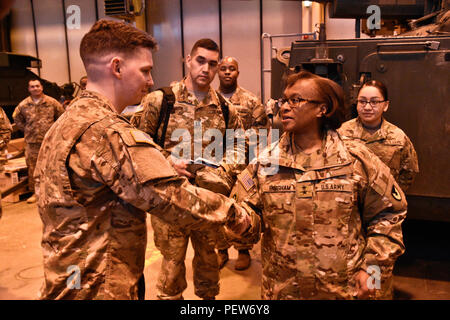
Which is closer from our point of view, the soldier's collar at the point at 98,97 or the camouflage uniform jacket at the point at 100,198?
the camouflage uniform jacket at the point at 100,198

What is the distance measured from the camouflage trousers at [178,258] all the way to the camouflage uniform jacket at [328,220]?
1.27 meters

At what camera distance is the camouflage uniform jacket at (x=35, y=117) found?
752 cm

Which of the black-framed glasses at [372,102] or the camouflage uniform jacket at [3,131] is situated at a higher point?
the black-framed glasses at [372,102]

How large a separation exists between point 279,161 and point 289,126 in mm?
194

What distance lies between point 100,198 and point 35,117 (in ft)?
21.5

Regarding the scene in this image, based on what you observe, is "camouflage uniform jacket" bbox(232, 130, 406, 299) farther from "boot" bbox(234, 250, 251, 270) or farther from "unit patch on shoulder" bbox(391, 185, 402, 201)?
"boot" bbox(234, 250, 251, 270)

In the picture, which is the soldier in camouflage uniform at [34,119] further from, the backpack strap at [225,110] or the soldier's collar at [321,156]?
the soldier's collar at [321,156]

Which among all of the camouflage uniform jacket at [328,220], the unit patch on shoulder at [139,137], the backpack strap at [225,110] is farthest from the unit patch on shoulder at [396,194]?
the backpack strap at [225,110]

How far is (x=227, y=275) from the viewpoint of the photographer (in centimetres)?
429
